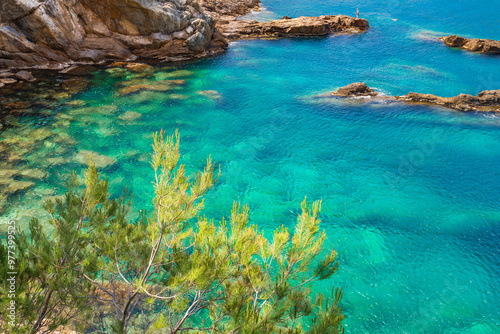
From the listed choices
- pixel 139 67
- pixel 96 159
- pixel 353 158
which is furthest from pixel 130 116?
pixel 353 158

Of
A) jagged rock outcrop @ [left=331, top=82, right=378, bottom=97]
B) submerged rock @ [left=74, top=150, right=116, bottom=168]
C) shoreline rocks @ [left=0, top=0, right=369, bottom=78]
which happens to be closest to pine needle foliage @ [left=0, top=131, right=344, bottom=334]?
submerged rock @ [left=74, top=150, right=116, bottom=168]

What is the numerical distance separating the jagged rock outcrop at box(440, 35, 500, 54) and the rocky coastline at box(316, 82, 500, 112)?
1188 centimetres

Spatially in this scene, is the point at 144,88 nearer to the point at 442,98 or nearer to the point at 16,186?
the point at 16,186

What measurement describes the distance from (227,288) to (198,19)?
85.2ft

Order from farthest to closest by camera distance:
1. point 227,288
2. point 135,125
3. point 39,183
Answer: point 135,125 < point 39,183 < point 227,288

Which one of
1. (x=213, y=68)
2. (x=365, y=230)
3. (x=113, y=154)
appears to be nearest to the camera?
(x=365, y=230)

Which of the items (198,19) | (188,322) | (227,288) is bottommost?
(188,322)

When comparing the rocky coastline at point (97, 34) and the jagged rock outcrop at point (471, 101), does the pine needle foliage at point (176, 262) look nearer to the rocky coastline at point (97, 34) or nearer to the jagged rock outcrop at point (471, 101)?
the rocky coastline at point (97, 34)

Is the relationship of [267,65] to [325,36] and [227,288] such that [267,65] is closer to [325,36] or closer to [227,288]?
[325,36]

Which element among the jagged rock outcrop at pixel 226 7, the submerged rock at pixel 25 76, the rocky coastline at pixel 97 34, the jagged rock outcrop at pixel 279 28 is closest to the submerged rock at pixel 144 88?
the rocky coastline at pixel 97 34

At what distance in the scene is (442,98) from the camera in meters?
22.4

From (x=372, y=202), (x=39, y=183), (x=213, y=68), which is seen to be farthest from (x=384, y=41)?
(x=39, y=183)

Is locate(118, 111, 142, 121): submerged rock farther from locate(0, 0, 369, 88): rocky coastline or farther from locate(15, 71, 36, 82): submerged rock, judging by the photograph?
locate(0, 0, 369, 88): rocky coastline

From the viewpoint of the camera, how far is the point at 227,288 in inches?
260
